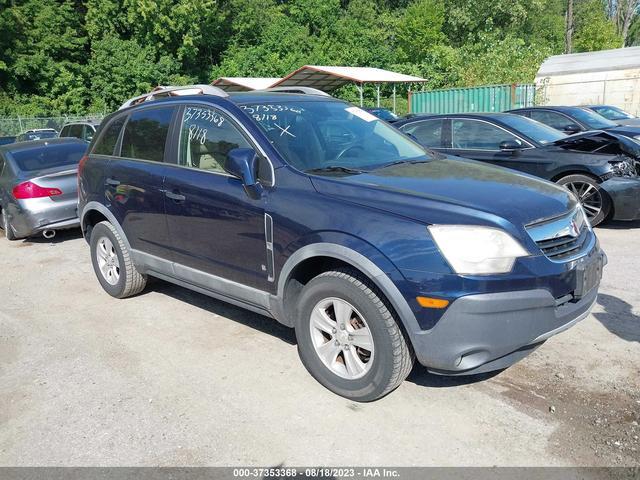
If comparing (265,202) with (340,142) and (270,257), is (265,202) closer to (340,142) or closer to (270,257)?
(270,257)

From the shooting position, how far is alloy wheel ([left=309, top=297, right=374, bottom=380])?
3.27 m

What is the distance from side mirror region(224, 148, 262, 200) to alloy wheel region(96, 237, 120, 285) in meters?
2.19

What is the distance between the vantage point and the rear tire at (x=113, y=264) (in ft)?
16.9

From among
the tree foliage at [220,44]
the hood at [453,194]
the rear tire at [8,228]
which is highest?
the tree foliage at [220,44]

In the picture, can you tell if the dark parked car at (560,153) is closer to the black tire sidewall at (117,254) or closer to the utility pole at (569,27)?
the black tire sidewall at (117,254)

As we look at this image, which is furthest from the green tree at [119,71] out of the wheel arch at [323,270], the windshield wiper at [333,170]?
the wheel arch at [323,270]

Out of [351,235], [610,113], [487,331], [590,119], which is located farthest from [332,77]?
[487,331]

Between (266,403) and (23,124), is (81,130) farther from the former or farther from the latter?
(23,124)

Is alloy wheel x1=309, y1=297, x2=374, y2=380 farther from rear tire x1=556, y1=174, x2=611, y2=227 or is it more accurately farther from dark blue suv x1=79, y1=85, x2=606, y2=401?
rear tire x1=556, y1=174, x2=611, y2=227

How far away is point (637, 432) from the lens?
298 centimetres

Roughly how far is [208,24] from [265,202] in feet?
131

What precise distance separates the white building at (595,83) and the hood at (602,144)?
61.2 feet

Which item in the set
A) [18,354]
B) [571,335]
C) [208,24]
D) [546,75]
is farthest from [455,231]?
[208,24]

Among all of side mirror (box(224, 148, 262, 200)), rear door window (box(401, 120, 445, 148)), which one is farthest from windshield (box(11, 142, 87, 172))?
side mirror (box(224, 148, 262, 200))
